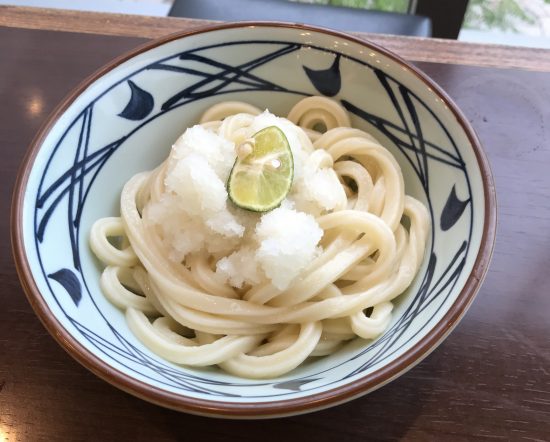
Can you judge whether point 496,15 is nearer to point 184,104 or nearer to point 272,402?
point 184,104

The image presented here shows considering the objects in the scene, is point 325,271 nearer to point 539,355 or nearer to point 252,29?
point 539,355

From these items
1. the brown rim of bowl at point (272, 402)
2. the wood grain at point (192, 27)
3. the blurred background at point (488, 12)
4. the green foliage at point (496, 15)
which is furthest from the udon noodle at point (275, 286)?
the green foliage at point (496, 15)

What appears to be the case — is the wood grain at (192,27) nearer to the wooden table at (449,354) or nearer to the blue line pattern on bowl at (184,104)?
the wooden table at (449,354)

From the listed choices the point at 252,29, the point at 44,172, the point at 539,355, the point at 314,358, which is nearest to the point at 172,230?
the point at 44,172

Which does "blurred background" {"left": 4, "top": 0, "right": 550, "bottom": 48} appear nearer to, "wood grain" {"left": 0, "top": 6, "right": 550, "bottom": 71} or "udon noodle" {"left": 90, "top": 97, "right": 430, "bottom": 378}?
"wood grain" {"left": 0, "top": 6, "right": 550, "bottom": 71}

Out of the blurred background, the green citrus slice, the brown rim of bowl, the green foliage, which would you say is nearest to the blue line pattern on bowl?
the brown rim of bowl

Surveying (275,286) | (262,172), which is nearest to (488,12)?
(262,172)
